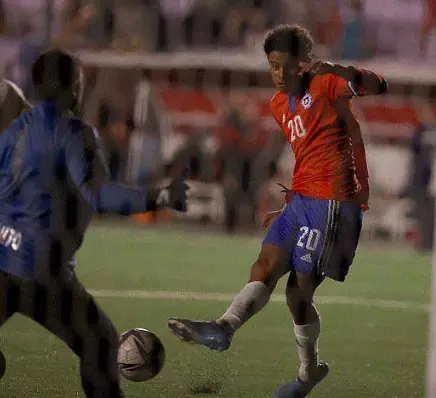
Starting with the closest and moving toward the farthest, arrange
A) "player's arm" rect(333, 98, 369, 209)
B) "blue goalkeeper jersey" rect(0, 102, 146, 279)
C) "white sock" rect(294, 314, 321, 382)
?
"blue goalkeeper jersey" rect(0, 102, 146, 279)
"white sock" rect(294, 314, 321, 382)
"player's arm" rect(333, 98, 369, 209)

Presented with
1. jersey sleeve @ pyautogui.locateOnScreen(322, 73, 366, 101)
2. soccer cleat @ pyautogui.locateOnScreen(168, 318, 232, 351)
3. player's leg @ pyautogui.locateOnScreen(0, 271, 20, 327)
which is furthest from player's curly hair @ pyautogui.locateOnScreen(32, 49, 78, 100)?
jersey sleeve @ pyautogui.locateOnScreen(322, 73, 366, 101)

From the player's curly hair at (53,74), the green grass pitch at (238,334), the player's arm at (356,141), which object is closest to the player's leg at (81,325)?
the player's curly hair at (53,74)

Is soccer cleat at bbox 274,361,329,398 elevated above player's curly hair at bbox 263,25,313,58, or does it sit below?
below

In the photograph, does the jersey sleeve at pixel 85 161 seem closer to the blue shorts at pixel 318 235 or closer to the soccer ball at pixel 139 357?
the soccer ball at pixel 139 357

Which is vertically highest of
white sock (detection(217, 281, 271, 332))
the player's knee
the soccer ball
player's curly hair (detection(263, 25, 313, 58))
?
player's curly hair (detection(263, 25, 313, 58))

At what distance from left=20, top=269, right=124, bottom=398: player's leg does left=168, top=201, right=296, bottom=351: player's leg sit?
605mm

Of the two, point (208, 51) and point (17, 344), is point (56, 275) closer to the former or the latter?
point (17, 344)

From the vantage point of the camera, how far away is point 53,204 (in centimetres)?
537

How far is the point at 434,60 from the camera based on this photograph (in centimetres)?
2197

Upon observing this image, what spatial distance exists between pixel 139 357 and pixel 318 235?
1.19 metres

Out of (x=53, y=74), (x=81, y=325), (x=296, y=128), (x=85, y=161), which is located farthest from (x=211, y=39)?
(x=85, y=161)

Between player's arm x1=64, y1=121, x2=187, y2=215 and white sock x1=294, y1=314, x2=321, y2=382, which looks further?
white sock x1=294, y1=314, x2=321, y2=382

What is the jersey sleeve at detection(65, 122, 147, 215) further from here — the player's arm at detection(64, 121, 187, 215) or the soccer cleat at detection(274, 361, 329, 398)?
the soccer cleat at detection(274, 361, 329, 398)

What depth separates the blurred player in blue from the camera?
5.25 m
